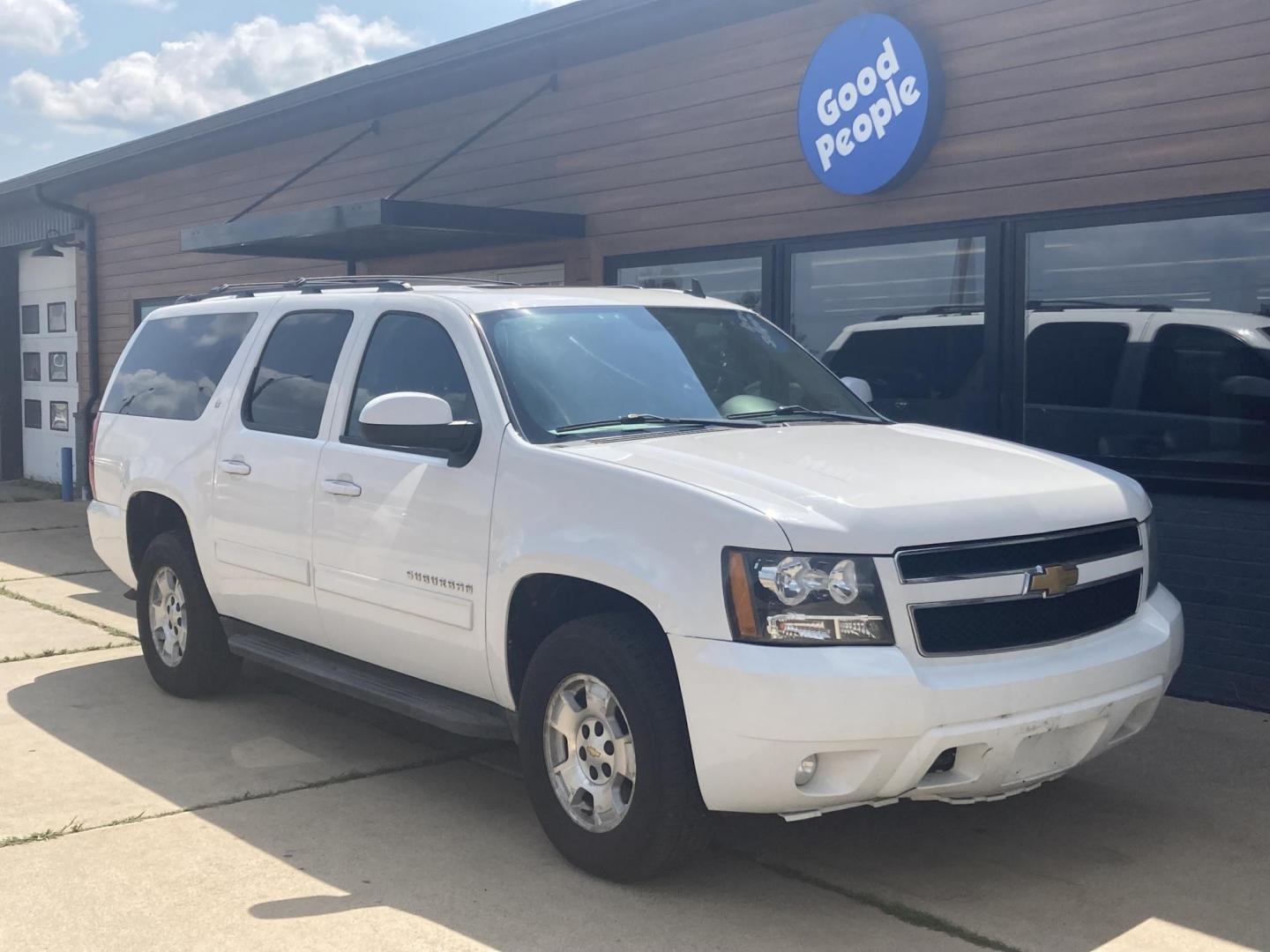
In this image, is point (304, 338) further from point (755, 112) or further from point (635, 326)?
point (755, 112)

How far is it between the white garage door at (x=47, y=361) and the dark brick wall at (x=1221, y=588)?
15.1 metres

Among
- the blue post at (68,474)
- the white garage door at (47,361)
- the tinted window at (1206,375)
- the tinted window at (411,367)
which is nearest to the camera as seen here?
the tinted window at (411,367)

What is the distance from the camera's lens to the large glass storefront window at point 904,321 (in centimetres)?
798

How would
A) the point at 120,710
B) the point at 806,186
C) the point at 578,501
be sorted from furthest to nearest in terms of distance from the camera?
the point at 806,186
the point at 120,710
the point at 578,501

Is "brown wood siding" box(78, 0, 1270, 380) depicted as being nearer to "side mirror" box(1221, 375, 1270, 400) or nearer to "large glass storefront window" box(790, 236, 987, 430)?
"large glass storefront window" box(790, 236, 987, 430)

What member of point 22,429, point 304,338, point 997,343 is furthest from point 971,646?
point 22,429

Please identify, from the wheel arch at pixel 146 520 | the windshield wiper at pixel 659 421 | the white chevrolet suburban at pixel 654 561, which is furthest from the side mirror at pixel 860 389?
the wheel arch at pixel 146 520

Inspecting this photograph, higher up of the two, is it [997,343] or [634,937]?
[997,343]

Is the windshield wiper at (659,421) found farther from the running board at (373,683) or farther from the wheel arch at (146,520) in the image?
the wheel arch at (146,520)

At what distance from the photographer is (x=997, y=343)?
780 cm

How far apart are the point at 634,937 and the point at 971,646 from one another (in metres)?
1.30

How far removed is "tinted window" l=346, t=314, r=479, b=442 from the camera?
5.14 meters

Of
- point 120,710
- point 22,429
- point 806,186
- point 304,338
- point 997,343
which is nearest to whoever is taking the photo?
point 304,338

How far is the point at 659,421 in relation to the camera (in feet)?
16.1
